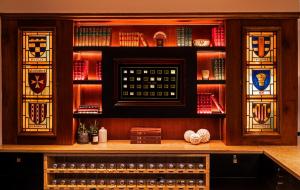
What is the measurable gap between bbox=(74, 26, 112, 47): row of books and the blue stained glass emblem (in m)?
1.70

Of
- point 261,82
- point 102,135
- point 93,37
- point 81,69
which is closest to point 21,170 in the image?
point 102,135

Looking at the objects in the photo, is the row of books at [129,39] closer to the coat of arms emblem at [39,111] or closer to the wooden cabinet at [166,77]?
the wooden cabinet at [166,77]

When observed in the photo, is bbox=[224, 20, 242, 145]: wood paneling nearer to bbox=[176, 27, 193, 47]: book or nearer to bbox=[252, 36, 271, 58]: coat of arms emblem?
bbox=[252, 36, 271, 58]: coat of arms emblem

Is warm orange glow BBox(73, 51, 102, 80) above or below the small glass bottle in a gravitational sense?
above

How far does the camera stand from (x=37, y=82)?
473 cm

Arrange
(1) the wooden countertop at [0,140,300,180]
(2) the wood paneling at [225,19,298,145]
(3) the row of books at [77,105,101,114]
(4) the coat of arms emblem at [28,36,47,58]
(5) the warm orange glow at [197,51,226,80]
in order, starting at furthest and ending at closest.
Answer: (5) the warm orange glow at [197,51,226,80] < (3) the row of books at [77,105,101,114] < (4) the coat of arms emblem at [28,36,47,58] < (2) the wood paneling at [225,19,298,145] < (1) the wooden countertop at [0,140,300,180]

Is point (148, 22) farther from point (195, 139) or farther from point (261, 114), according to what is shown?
point (261, 114)

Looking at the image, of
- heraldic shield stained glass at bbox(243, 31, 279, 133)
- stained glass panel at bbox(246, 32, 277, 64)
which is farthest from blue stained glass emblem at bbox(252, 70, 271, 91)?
stained glass panel at bbox(246, 32, 277, 64)

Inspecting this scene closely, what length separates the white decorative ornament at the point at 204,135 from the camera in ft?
15.7

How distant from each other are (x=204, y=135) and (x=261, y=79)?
0.90 metres

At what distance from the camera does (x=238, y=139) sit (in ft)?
15.3

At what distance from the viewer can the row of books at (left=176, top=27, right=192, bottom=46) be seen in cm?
475

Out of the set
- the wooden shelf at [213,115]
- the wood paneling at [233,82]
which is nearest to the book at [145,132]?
the wooden shelf at [213,115]

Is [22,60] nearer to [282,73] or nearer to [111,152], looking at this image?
[111,152]
